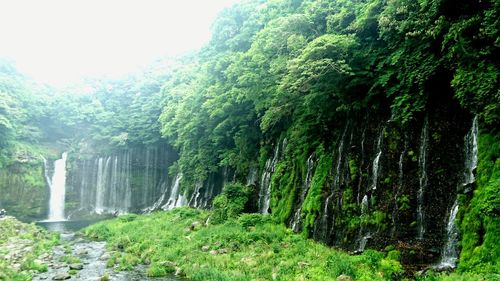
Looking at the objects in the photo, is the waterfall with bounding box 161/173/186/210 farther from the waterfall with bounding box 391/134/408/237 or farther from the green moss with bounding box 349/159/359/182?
the waterfall with bounding box 391/134/408/237

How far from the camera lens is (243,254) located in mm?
13273

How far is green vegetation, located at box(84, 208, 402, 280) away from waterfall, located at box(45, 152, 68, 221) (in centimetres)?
2005

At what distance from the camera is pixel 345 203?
1346 cm

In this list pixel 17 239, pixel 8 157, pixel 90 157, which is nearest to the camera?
pixel 17 239

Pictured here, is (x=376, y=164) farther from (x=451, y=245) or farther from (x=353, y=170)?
(x=451, y=245)

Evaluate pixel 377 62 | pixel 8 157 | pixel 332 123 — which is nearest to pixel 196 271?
pixel 332 123

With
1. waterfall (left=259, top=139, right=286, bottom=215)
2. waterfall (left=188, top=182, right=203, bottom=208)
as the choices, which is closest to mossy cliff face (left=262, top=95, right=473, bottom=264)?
waterfall (left=259, top=139, right=286, bottom=215)

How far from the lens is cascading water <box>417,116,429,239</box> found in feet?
35.3

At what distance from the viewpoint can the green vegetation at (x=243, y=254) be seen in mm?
10352

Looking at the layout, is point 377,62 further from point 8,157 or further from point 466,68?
point 8,157

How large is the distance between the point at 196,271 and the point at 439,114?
9.13m

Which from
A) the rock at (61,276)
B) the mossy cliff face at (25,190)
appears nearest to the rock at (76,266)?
the rock at (61,276)

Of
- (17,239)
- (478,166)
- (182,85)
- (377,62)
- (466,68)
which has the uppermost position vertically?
(182,85)

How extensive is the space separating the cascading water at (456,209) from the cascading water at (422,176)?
859mm
